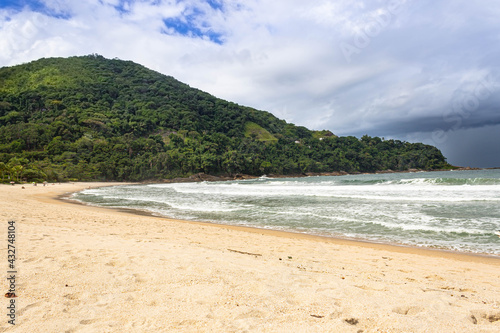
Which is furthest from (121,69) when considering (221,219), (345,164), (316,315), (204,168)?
(316,315)

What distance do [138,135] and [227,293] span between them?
Answer: 367ft

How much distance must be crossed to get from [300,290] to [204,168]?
303 feet

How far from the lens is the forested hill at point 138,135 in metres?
79.0

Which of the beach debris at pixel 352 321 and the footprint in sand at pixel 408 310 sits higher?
the beach debris at pixel 352 321

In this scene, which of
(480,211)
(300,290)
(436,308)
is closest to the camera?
(436,308)

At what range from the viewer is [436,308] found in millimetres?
3148

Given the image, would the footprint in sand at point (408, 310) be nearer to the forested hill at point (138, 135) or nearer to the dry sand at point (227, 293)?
the dry sand at point (227, 293)

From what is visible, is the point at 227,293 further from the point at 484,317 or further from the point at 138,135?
the point at 138,135

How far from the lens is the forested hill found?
259 feet

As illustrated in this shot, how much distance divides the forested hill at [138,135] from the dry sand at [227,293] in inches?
2285

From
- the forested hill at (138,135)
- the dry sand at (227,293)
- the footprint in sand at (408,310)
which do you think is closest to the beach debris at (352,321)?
the dry sand at (227,293)

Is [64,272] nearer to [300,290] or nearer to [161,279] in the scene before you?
[161,279]

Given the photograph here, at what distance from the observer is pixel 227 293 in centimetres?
333

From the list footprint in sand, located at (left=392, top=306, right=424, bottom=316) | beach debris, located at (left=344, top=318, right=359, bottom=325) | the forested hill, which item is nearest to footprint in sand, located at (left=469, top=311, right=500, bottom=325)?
footprint in sand, located at (left=392, top=306, right=424, bottom=316)
